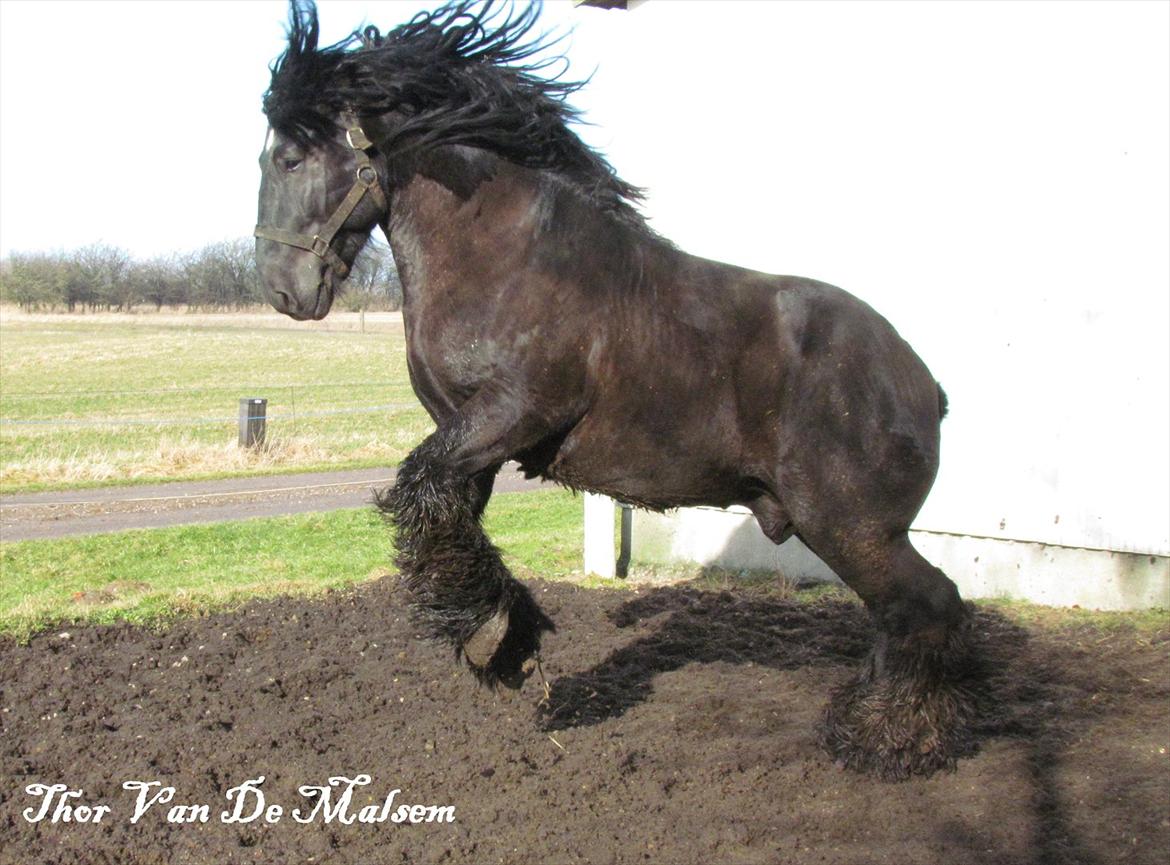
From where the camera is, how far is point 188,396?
3512cm

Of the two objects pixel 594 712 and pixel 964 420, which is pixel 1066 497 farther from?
pixel 594 712

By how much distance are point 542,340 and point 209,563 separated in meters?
7.73

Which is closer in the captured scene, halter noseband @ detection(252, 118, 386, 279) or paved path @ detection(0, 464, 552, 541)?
halter noseband @ detection(252, 118, 386, 279)

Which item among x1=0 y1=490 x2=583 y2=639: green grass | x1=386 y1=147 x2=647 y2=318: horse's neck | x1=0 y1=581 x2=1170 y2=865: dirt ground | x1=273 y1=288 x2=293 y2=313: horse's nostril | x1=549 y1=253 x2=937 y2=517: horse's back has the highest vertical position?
x1=386 y1=147 x2=647 y2=318: horse's neck

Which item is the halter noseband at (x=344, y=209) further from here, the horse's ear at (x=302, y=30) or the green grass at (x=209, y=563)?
the green grass at (x=209, y=563)

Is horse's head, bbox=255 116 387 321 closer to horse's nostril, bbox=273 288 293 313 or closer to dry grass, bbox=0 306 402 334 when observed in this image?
horse's nostril, bbox=273 288 293 313

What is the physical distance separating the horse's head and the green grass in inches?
124

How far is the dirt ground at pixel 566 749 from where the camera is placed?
194 inches

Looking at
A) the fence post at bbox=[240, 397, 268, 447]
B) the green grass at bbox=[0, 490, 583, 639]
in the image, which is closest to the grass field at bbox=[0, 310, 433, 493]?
the fence post at bbox=[240, 397, 268, 447]

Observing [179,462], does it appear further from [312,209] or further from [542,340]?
[542,340]

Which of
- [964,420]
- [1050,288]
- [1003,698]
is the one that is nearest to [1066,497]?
[964,420]

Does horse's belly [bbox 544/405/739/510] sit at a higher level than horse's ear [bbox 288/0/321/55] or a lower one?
lower

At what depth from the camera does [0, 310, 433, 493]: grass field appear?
19719 millimetres

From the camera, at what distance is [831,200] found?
10.0 m
